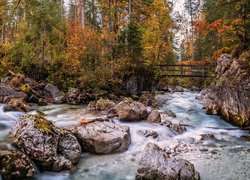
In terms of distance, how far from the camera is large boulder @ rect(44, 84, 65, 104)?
47.7 feet

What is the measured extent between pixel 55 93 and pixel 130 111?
6248 mm

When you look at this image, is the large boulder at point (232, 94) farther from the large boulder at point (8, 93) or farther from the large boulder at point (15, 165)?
the large boulder at point (8, 93)

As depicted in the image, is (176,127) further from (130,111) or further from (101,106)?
(101,106)

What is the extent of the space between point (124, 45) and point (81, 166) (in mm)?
11498

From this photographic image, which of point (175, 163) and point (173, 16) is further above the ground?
point (173, 16)

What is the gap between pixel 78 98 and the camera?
48.6 ft

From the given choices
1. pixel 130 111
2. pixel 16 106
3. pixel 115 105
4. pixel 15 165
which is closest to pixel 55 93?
pixel 16 106

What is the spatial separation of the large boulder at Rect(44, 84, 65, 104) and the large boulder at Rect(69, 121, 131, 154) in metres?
7.19

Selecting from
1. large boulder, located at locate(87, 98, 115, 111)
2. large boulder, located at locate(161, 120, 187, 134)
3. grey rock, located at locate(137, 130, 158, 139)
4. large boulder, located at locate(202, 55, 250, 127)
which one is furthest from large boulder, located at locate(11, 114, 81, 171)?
large boulder, located at locate(202, 55, 250, 127)

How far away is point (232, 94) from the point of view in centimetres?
1088

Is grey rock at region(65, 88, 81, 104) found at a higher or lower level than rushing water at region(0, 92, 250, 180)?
higher

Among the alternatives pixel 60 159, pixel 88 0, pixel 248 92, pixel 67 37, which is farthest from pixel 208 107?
pixel 88 0

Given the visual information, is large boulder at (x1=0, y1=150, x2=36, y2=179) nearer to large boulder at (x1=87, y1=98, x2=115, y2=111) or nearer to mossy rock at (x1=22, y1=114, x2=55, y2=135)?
mossy rock at (x1=22, y1=114, x2=55, y2=135)

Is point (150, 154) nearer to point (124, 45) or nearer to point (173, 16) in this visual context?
point (124, 45)
